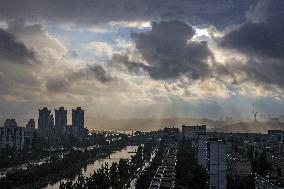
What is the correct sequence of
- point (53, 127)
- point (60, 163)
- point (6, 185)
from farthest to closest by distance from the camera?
point (53, 127), point (60, 163), point (6, 185)

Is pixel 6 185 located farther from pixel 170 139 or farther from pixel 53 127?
pixel 53 127

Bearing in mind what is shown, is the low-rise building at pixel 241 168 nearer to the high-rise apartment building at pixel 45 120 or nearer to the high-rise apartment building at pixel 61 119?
the high-rise apartment building at pixel 61 119

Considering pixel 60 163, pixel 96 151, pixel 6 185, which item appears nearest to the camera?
pixel 6 185

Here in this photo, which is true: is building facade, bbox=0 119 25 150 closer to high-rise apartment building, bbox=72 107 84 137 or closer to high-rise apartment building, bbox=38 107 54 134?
high-rise apartment building, bbox=72 107 84 137

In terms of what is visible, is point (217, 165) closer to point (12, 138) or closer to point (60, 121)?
point (12, 138)

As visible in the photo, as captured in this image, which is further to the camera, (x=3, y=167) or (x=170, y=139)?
(x=170, y=139)

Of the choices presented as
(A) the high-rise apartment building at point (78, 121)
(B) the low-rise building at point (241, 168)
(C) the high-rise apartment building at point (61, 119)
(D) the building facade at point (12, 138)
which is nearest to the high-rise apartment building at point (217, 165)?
(B) the low-rise building at point (241, 168)

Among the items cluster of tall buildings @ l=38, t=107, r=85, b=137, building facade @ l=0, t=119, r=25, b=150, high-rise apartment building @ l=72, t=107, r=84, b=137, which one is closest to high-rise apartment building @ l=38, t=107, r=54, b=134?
cluster of tall buildings @ l=38, t=107, r=85, b=137

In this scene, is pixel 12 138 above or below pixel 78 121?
below

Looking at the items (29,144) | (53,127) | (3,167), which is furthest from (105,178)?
(53,127)

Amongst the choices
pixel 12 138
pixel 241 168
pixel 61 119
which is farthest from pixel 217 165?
pixel 61 119
